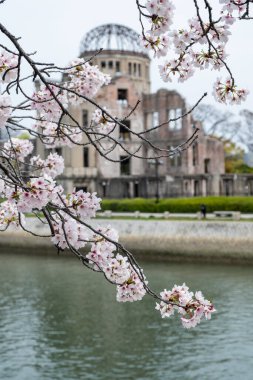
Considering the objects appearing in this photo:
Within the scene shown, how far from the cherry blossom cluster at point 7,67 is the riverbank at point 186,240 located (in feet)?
85.3

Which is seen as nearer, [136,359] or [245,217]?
[136,359]

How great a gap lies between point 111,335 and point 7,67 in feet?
40.4

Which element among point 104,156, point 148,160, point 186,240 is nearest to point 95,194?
point 104,156

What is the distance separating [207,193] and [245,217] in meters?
16.3

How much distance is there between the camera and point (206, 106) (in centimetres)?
7938

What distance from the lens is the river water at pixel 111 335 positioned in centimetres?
1421

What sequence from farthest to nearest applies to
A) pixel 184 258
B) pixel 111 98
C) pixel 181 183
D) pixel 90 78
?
pixel 111 98 < pixel 181 183 < pixel 184 258 < pixel 90 78

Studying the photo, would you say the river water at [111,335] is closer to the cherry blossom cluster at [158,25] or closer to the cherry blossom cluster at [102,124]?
the cherry blossom cluster at [102,124]

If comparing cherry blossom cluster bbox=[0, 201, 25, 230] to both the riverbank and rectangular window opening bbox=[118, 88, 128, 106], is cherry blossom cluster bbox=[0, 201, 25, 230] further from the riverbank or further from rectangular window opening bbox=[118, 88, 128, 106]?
rectangular window opening bbox=[118, 88, 128, 106]

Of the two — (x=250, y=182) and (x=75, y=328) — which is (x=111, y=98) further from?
(x=75, y=328)

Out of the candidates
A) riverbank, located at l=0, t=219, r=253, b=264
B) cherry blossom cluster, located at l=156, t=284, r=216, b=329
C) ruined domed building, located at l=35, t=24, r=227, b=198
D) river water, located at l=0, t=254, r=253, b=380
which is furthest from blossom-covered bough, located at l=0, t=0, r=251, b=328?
ruined domed building, located at l=35, t=24, r=227, b=198

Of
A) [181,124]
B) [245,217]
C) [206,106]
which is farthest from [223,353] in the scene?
[206,106]

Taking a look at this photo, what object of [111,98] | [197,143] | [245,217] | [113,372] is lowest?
[113,372]

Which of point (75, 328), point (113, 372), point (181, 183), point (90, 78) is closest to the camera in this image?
point (90, 78)
